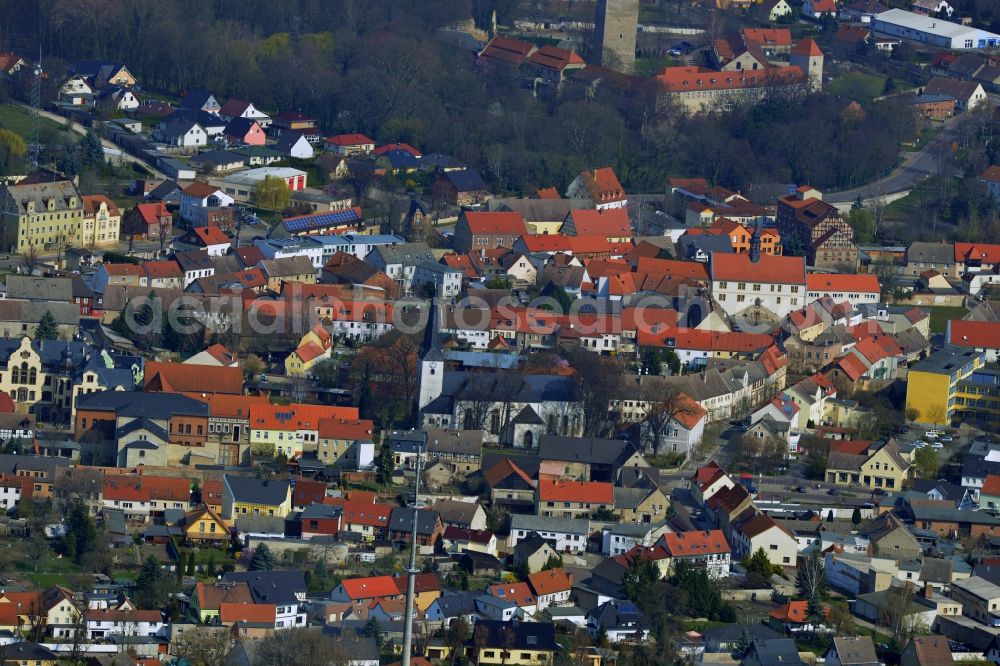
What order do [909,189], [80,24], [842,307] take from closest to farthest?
[842,307] → [909,189] → [80,24]

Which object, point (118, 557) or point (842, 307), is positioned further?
point (842, 307)

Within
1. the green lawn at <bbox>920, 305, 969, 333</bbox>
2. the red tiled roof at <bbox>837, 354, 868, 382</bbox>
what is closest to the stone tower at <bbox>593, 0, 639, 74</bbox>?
the green lawn at <bbox>920, 305, 969, 333</bbox>

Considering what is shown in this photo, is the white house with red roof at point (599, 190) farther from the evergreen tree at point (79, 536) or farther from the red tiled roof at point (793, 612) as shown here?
the evergreen tree at point (79, 536)

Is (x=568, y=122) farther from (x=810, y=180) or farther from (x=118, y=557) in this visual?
(x=118, y=557)

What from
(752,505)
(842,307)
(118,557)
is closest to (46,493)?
(118,557)

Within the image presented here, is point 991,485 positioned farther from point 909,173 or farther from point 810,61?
point 810,61

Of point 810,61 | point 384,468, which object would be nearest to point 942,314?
point 384,468

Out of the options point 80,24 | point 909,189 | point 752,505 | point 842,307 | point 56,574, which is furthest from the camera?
point 80,24
